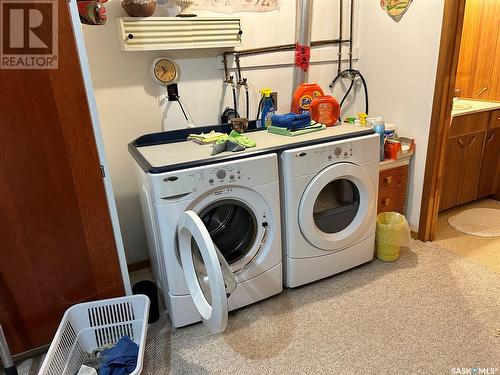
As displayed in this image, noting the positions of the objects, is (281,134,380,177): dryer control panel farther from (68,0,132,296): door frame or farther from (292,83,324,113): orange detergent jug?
(68,0,132,296): door frame

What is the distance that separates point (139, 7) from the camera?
1856 mm

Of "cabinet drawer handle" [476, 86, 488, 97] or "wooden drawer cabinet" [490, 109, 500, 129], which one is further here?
"cabinet drawer handle" [476, 86, 488, 97]

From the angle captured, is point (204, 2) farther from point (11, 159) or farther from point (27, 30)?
point (11, 159)

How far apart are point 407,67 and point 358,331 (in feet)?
5.56

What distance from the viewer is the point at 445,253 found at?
2326 mm

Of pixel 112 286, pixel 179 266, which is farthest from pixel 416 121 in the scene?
pixel 112 286

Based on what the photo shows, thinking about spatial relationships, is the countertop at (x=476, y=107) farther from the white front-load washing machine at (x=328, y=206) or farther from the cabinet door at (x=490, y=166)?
the white front-load washing machine at (x=328, y=206)

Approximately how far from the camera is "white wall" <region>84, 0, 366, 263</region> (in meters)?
2.00

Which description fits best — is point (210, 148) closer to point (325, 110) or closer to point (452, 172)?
point (325, 110)

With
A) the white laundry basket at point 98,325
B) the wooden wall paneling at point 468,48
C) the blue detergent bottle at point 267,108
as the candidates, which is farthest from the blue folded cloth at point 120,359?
the wooden wall paneling at point 468,48

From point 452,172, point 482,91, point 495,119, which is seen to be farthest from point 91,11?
point 482,91

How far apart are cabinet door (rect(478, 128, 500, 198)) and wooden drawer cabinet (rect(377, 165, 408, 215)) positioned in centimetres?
94
